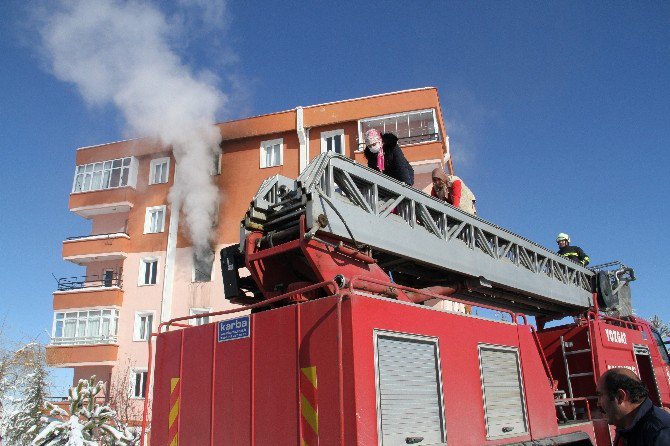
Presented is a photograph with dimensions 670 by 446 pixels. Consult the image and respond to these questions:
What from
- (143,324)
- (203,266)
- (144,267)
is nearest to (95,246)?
(144,267)

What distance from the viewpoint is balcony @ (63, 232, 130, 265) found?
29.8 meters

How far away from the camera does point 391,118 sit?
26.7m

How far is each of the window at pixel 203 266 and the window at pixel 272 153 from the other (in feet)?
18.3

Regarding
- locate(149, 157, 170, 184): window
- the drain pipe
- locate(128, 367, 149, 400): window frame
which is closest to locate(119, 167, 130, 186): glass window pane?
locate(149, 157, 170, 184): window

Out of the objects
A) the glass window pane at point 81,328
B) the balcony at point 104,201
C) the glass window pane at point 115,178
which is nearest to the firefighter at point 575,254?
the glass window pane at point 81,328

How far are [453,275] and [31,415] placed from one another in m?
17.7

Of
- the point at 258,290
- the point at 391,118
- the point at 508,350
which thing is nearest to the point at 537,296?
the point at 508,350

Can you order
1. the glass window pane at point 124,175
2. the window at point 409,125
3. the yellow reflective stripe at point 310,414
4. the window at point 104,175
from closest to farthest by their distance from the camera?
the yellow reflective stripe at point 310,414
the window at point 409,125
the glass window pane at point 124,175
the window at point 104,175

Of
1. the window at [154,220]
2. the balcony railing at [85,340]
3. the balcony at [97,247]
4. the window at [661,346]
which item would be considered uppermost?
the window at [154,220]

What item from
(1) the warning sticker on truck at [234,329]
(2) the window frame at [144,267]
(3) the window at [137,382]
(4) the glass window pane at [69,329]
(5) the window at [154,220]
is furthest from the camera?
(5) the window at [154,220]

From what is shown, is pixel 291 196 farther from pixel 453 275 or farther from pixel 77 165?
pixel 77 165

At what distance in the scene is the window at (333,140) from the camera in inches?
1096

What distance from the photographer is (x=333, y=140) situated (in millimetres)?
28188

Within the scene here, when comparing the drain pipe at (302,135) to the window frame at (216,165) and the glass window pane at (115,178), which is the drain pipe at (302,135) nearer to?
the window frame at (216,165)
